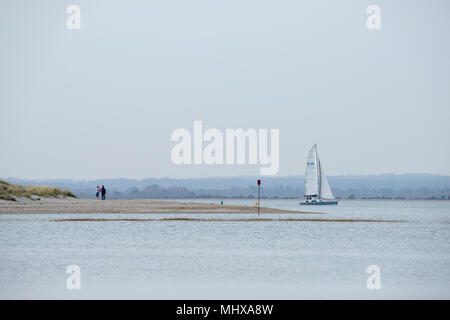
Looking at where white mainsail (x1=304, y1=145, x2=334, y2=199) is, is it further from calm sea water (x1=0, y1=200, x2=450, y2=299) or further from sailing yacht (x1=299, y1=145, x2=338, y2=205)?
calm sea water (x1=0, y1=200, x2=450, y2=299)

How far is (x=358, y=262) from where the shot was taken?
30.7 meters

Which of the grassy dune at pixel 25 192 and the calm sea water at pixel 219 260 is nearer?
the calm sea water at pixel 219 260

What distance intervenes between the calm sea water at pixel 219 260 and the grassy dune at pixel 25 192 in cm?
2330

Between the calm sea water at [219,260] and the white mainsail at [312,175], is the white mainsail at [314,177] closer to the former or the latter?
the white mainsail at [312,175]

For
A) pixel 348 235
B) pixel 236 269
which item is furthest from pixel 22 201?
pixel 236 269

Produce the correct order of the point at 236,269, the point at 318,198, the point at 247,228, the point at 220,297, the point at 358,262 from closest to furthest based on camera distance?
the point at 220,297 → the point at 236,269 → the point at 358,262 → the point at 247,228 → the point at 318,198

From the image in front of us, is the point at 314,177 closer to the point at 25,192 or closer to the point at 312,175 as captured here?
the point at 312,175

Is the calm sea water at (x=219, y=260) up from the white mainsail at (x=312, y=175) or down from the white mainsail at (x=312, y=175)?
down

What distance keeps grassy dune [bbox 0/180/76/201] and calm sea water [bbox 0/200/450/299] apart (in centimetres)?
2330

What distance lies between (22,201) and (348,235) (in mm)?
40574

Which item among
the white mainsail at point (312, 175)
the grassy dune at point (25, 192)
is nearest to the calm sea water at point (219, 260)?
the grassy dune at point (25, 192)

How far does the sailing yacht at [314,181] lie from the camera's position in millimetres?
105438
